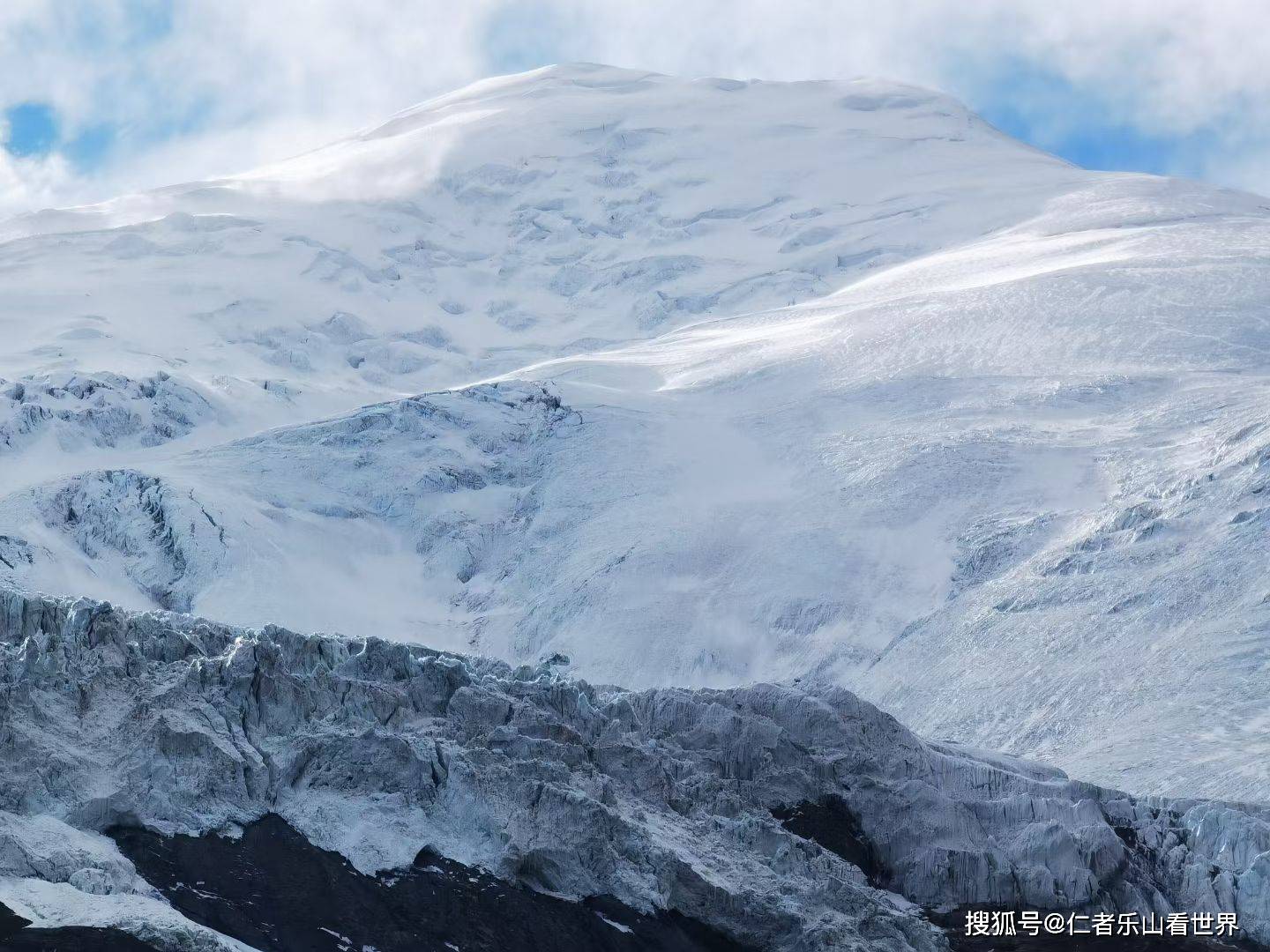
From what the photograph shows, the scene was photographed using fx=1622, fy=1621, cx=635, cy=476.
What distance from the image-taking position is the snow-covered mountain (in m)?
73.6

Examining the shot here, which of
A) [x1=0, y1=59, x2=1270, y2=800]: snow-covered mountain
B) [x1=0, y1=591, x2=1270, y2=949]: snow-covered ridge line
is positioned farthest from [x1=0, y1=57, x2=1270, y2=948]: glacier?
[x1=0, y1=59, x2=1270, y2=800]: snow-covered mountain

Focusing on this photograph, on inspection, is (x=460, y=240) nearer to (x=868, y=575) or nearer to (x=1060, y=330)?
(x=1060, y=330)

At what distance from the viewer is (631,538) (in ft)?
306

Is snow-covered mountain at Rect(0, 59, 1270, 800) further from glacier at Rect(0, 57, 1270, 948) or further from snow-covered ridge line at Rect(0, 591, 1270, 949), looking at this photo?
snow-covered ridge line at Rect(0, 591, 1270, 949)

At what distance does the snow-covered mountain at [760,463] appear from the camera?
73.6 metres

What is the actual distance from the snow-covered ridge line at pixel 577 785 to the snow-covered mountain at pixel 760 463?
1195cm

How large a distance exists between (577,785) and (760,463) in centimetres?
5697

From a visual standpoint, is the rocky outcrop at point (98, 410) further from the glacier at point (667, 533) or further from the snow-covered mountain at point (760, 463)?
the glacier at point (667, 533)

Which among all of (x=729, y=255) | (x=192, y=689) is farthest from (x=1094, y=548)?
(x=729, y=255)

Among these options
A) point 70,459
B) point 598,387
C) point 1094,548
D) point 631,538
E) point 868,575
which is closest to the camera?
point 1094,548

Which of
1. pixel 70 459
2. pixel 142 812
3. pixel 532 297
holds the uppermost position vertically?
pixel 532 297

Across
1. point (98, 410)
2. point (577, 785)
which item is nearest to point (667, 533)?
point (98, 410)

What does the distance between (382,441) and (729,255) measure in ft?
224

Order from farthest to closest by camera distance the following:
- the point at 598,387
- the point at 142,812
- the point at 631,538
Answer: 1. the point at 598,387
2. the point at 631,538
3. the point at 142,812
